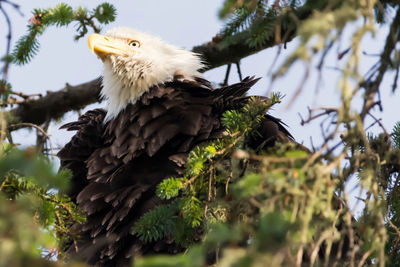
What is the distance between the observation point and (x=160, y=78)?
3846 millimetres

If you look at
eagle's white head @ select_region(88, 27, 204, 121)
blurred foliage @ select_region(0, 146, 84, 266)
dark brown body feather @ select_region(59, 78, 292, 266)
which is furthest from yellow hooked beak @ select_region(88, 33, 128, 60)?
blurred foliage @ select_region(0, 146, 84, 266)

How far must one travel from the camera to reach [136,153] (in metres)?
3.30

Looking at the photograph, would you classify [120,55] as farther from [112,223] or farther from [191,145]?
[112,223]

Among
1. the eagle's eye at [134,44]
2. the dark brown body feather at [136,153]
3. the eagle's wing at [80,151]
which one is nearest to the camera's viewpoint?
the dark brown body feather at [136,153]

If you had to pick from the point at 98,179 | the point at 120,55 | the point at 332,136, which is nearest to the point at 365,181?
the point at 332,136

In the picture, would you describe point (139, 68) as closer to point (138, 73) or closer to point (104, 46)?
point (138, 73)

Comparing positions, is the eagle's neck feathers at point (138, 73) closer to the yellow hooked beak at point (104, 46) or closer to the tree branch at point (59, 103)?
the yellow hooked beak at point (104, 46)

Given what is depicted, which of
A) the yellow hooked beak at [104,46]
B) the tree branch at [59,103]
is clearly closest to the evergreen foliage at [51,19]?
the yellow hooked beak at [104,46]

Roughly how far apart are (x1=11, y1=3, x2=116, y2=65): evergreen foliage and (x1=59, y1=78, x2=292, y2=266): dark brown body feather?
1.85 feet

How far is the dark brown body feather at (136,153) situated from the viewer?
10.0 ft

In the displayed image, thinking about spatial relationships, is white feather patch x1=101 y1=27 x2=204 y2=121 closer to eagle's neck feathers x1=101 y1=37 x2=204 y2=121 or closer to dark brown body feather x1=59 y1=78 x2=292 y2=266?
eagle's neck feathers x1=101 y1=37 x2=204 y2=121

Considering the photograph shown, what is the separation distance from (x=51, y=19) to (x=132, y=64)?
67cm

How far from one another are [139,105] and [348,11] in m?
2.25

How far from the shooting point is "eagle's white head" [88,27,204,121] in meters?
3.81
